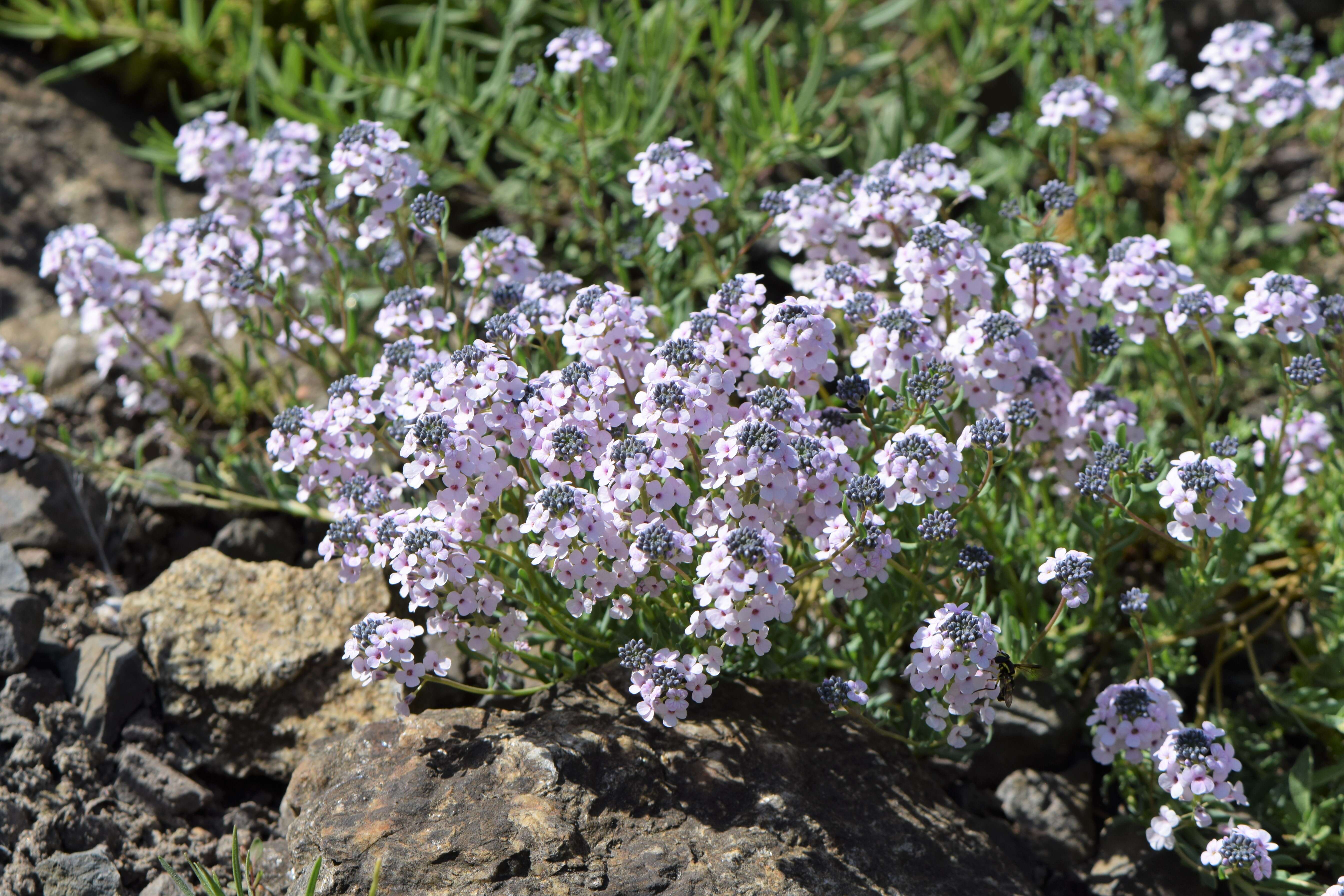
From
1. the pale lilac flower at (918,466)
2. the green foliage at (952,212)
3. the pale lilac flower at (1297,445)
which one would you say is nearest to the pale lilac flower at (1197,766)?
the green foliage at (952,212)

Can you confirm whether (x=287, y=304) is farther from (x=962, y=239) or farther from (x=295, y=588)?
(x=962, y=239)

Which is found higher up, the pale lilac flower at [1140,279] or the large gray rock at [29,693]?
the pale lilac flower at [1140,279]

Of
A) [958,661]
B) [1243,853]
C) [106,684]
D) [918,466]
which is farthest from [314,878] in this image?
[1243,853]

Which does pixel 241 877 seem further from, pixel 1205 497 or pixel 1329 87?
pixel 1329 87

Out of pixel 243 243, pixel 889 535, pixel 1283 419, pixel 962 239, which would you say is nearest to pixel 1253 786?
pixel 1283 419

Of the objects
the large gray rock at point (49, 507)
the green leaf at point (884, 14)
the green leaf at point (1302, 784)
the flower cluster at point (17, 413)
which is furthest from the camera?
the green leaf at point (884, 14)

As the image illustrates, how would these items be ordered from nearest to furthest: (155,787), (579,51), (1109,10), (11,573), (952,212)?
(155,787) → (11,573) → (579,51) → (1109,10) → (952,212)

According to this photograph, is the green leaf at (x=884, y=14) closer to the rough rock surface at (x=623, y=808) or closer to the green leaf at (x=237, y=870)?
the rough rock surface at (x=623, y=808)
